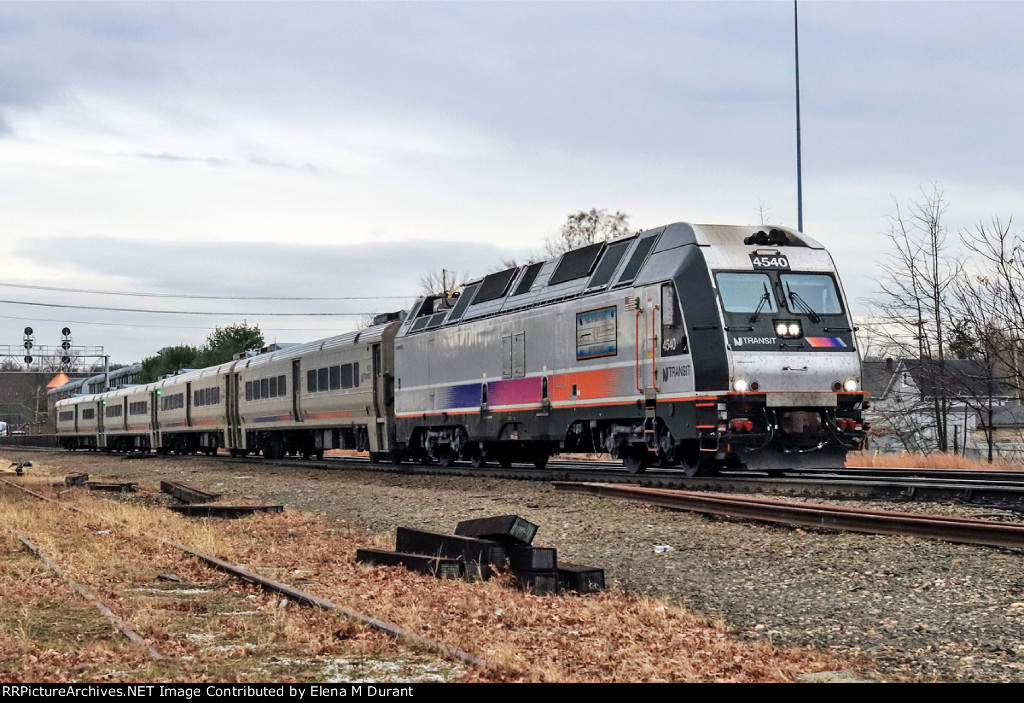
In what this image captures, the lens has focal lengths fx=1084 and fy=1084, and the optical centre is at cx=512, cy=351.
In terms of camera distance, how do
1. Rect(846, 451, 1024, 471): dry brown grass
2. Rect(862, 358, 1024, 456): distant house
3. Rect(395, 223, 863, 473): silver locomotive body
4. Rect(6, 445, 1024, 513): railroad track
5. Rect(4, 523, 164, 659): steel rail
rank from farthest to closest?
Rect(862, 358, 1024, 456): distant house < Rect(846, 451, 1024, 471): dry brown grass < Rect(395, 223, 863, 473): silver locomotive body < Rect(6, 445, 1024, 513): railroad track < Rect(4, 523, 164, 659): steel rail

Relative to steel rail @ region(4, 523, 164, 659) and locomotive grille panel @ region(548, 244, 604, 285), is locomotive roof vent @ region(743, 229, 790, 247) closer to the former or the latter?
locomotive grille panel @ region(548, 244, 604, 285)

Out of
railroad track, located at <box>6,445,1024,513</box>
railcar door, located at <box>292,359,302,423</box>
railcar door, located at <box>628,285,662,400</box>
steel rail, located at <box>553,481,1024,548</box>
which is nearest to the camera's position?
steel rail, located at <box>553,481,1024,548</box>

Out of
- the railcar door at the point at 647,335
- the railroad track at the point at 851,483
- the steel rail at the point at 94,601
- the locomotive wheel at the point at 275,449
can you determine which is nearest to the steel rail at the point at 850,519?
the railroad track at the point at 851,483

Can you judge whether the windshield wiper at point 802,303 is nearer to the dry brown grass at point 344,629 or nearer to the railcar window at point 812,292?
the railcar window at point 812,292

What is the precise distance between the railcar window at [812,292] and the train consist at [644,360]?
19mm

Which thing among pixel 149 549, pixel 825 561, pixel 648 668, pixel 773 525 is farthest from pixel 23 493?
pixel 648 668

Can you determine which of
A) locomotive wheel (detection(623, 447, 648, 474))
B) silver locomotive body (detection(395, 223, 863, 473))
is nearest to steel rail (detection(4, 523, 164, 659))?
silver locomotive body (detection(395, 223, 863, 473))

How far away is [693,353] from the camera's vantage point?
1498 cm

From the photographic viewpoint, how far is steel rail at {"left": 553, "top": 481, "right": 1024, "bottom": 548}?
364 inches

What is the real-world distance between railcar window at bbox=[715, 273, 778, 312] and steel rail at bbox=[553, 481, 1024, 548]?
308cm

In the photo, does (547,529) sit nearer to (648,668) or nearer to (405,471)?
(648,668)

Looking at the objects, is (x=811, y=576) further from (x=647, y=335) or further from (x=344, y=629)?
(x=647, y=335)

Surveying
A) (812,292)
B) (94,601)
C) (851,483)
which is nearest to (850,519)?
(851,483)

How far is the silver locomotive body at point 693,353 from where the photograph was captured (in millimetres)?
14906
